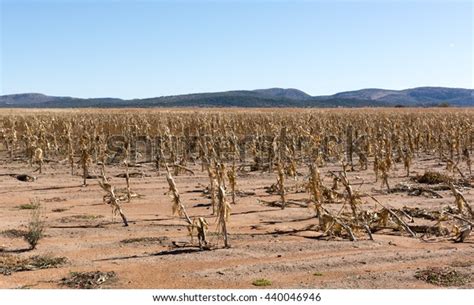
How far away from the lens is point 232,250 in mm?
7938

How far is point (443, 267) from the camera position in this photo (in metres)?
7.00

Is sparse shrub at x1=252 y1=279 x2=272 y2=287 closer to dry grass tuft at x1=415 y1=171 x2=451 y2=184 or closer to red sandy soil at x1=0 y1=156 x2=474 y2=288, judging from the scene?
red sandy soil at x1=0 y1=156 x2=474 y2=288

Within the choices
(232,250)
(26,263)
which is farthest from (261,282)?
(26,263)

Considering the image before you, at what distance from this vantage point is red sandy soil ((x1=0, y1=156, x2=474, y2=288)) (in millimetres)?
6691

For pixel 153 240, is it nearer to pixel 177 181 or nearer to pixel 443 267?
pixel 443 267

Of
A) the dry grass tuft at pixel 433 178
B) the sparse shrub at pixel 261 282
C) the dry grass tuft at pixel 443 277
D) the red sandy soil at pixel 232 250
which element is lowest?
the red sandy soil at pixel 232 250

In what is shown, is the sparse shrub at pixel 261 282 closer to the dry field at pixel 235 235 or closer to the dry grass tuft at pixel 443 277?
the dry field at pixel 235 235

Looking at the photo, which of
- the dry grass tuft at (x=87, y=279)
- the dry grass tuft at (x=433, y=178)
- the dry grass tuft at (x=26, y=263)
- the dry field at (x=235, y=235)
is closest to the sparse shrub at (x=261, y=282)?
the dry field at (x=235, y=235)

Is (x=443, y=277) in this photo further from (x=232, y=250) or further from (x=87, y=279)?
(x=87, y=279)

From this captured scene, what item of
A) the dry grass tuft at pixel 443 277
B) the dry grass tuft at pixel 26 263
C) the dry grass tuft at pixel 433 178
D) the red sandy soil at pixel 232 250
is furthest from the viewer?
the dry grass tuft at pixel 433 178

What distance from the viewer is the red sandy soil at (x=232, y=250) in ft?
22.0

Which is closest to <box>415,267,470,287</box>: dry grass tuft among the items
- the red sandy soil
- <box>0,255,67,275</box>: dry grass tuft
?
the red sandy soil
